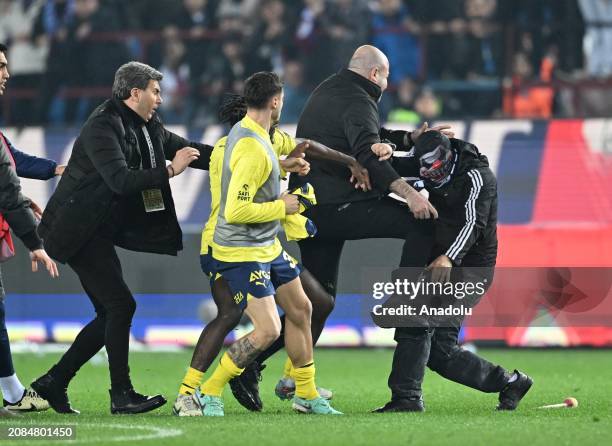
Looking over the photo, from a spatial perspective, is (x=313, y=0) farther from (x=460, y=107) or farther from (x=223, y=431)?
(x=223, y=431)

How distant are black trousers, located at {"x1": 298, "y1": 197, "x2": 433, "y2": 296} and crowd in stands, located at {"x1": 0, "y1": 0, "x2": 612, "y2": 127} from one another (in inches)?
273

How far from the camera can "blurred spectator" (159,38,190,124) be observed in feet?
59.8

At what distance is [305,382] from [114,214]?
161 centimetres

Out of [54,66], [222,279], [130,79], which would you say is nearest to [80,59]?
[54,66]

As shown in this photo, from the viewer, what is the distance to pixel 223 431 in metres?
7.34

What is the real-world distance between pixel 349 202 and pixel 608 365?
15.5 feet

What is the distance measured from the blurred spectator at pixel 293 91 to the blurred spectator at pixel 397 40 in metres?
1.07

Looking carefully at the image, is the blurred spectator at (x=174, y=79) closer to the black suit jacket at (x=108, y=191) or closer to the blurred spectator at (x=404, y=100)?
the blurred spectator at (x=404, y=100)

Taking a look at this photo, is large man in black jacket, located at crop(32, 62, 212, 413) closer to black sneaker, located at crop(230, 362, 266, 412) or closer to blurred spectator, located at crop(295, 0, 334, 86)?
black sneaker, located at crop(230, 362, 266, 412)

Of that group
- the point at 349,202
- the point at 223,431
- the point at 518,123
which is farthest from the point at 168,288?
the point at 223,431

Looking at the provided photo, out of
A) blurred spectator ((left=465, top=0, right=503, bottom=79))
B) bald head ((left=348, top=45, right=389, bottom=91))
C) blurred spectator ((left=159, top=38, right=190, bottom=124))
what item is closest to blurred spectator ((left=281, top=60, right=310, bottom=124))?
blurred spectator ((left=159, top=38, right=190, bottom=124))

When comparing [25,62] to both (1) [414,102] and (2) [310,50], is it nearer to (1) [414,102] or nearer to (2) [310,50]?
(2) [310,50]

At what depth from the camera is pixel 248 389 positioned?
8.70m

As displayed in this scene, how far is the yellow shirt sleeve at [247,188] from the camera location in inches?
310
